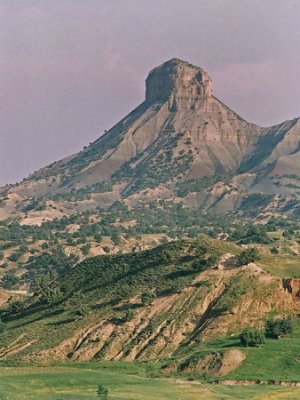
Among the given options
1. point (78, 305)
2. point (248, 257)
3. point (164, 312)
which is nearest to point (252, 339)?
point (164, 312)

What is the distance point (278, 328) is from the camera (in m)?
107

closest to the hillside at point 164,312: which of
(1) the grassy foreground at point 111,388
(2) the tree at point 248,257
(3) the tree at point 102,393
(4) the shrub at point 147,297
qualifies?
(4) the shrub at point 147,297

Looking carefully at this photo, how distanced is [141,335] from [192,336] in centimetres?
765

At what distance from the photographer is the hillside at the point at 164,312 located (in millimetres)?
111688

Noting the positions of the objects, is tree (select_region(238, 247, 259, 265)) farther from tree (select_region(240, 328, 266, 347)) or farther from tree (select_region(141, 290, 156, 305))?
tree (select_region(240, 328, 266, 347))

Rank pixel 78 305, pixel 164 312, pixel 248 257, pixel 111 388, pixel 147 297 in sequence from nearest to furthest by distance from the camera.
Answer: pixel 111 388 < pixel 164 312 < pixel 147 297 < pixel 248 257 < pixel 78 305

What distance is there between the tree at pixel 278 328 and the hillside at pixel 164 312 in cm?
427

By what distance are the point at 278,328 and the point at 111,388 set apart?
2870 cm

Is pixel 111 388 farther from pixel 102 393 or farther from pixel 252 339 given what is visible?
pixel 252 339

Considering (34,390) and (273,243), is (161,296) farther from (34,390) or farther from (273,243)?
(273,243)

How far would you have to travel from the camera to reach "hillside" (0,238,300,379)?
366 feet

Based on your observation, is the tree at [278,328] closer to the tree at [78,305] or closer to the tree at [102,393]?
the tree at [78,305]

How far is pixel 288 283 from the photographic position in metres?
119

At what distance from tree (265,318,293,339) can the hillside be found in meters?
4.27
